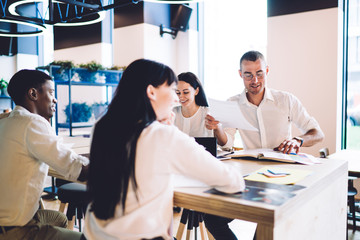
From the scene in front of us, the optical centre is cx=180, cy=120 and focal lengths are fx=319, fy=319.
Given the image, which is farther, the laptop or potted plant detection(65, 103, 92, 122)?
potted plant detection(65, 103, 92, 122)

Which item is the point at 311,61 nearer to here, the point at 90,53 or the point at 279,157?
the point at 279,157

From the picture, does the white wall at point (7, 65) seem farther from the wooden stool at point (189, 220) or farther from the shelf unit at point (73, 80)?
the wooden stool at point (189, 220)

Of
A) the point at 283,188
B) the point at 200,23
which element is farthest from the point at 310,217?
the point at 200,23

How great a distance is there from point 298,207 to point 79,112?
4735mm

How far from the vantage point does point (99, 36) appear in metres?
7.15

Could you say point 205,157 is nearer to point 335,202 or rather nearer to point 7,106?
point 335,202

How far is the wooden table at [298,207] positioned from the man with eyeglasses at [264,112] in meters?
0.58

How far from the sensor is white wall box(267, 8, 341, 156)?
4139 millimetres

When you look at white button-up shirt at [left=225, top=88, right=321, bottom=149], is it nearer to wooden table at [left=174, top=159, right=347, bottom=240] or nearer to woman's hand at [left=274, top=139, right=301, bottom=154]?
woman's hand at [left=274, top=139, right=301, bottom=154]

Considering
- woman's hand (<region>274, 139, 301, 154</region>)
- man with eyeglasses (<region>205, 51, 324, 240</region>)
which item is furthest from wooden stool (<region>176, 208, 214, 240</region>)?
woman's hand (<region>274, 139, 301, 154</region>)

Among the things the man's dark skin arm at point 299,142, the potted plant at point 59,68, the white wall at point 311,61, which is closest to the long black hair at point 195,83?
the man's dark skin arm at point 299,142

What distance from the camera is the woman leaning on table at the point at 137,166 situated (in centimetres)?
101

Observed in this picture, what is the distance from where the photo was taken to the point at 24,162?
1457mm

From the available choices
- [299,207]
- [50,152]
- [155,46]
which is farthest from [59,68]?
[299,207]
